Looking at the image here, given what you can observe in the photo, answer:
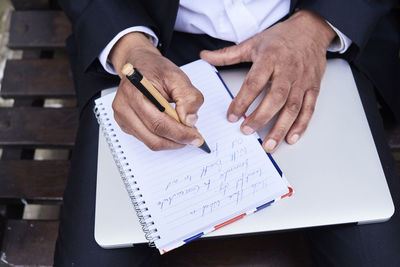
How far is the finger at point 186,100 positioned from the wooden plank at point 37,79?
0.71 metres

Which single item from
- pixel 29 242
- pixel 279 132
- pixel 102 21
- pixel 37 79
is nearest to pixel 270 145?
pixel 279 132

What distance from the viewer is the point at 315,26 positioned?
999mm

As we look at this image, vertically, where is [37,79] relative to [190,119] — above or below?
below

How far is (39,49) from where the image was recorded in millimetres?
1492

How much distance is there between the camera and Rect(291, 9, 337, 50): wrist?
3.25 ft

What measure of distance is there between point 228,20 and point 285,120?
31 cm

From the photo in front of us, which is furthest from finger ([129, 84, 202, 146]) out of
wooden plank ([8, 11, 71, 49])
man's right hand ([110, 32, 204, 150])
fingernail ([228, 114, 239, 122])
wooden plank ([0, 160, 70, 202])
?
wooden plank ([8, 11, 71, 49])

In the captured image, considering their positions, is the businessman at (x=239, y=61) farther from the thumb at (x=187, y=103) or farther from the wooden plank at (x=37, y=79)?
the wooden plank at (x=37, y=79)

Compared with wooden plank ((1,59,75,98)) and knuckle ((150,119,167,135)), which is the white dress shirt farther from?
wooden plank ((1,59,75,98))

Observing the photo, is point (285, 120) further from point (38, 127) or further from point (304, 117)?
point (38, 127)

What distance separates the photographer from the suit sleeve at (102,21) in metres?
0.96

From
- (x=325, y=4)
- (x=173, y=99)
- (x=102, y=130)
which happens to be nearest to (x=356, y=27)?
(x=325, y=4)

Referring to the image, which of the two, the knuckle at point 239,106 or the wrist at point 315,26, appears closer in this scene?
the knuckle at point 239,106

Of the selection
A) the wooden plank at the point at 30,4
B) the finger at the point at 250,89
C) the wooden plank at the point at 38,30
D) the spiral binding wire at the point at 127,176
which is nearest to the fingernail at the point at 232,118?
the finger at the point at 250,89
